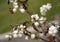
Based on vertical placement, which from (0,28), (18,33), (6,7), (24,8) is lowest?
(0,28)

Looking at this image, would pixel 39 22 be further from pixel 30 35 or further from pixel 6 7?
pixel 6 7

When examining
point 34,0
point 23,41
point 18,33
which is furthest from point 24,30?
point 34,0

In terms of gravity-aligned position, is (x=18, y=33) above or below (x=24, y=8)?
below

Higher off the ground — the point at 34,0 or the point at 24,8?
the point at 24,8

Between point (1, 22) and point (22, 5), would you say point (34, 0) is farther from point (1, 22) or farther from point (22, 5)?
point (22, 5)

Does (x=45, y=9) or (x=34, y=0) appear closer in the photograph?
(x=45, y=9)

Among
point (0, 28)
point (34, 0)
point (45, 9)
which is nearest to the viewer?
point (45, 9)

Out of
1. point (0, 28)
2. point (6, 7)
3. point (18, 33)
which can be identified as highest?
point (18, 33)

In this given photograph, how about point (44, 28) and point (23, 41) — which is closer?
point (44, 28)

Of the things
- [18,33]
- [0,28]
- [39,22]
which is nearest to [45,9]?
[39,22]

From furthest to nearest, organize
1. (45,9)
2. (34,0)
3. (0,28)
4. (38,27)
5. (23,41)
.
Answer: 1. (34,0)
2. (0,28)
3. (23,41)
4. (38,27)
5. (45,9)
